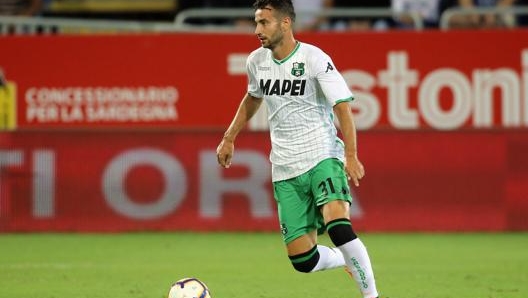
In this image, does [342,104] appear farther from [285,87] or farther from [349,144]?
[285,87]

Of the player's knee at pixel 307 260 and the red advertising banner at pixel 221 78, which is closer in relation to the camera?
the player's knee at pixel 307 260

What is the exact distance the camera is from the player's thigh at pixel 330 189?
7.73m

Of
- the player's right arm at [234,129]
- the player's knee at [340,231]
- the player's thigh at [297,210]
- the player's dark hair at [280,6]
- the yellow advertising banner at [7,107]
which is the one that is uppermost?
the yellow advertising banner at [7,107]

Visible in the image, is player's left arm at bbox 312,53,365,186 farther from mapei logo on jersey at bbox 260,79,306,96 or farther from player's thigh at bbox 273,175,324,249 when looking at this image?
player's thigh at bbox 273,175,324,249

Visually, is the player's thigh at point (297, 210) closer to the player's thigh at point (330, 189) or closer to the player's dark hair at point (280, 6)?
the player's thigh at point (330, 189)

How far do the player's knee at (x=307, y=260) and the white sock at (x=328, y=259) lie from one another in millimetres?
48

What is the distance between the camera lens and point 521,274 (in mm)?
10594

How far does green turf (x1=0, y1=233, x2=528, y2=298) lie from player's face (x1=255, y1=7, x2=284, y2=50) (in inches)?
89.2

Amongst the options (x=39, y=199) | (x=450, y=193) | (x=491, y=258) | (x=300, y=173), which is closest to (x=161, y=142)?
(x=39, y=199)

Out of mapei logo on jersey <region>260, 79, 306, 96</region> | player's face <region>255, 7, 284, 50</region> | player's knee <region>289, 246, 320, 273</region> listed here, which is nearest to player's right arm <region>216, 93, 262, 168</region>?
mapei logo on jersey <region>260, 79, 306, 96</region>

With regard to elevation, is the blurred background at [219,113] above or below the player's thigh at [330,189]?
above

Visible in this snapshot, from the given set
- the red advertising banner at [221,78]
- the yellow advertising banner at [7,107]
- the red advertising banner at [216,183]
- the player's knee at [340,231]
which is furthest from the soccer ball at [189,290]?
the yellow advertising banner at [7,107]

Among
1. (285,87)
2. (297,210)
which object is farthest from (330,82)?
(297,210)

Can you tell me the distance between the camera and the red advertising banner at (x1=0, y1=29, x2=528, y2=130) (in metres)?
16.2
